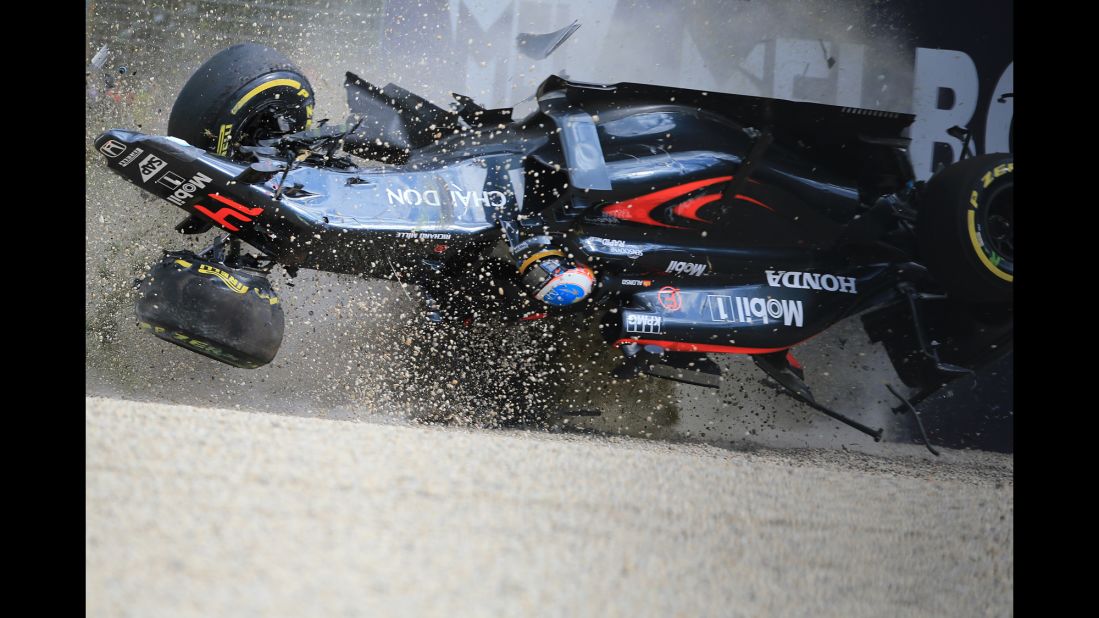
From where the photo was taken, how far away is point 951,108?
3064mm

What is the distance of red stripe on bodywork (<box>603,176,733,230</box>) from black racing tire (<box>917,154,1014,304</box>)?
0.81m

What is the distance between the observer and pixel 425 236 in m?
2.22

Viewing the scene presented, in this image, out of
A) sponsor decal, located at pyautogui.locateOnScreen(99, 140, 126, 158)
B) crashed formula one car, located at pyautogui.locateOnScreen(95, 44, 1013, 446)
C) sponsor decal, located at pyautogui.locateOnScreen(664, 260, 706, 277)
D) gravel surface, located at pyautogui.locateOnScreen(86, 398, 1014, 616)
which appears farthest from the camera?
sponsor decal, located at pyautogui.locateOnScreen(664, 260, 706, 277)

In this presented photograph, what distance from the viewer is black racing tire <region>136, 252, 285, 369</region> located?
2037mm

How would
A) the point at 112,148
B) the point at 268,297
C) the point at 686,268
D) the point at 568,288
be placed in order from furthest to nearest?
the point at 686,268
the point at 568,288
the point at 268,297
the point at 112,148

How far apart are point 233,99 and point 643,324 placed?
57.0 inches

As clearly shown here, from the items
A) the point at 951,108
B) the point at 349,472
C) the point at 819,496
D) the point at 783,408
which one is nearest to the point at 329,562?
the point at 349,472

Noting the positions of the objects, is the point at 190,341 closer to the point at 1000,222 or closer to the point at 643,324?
the point at 643,324

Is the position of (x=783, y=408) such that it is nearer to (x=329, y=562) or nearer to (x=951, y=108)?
(x=951, y=108)

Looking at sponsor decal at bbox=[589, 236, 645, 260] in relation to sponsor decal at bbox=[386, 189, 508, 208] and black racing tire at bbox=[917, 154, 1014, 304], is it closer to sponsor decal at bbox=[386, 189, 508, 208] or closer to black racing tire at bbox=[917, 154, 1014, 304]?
sponsor decal at bbox=[386, 189, 508, 208]

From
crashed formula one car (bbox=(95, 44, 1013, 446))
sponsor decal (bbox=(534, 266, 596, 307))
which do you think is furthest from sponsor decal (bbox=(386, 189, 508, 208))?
sponsor decal (bbox=(534, 266, 596, 307))

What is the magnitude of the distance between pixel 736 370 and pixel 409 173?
1501mm

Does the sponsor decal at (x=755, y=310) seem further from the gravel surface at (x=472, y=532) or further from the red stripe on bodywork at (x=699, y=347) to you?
the gravel surface at (x=472, y=532)

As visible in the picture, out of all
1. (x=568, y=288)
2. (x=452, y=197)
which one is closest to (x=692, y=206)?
(x=568, y=288)
